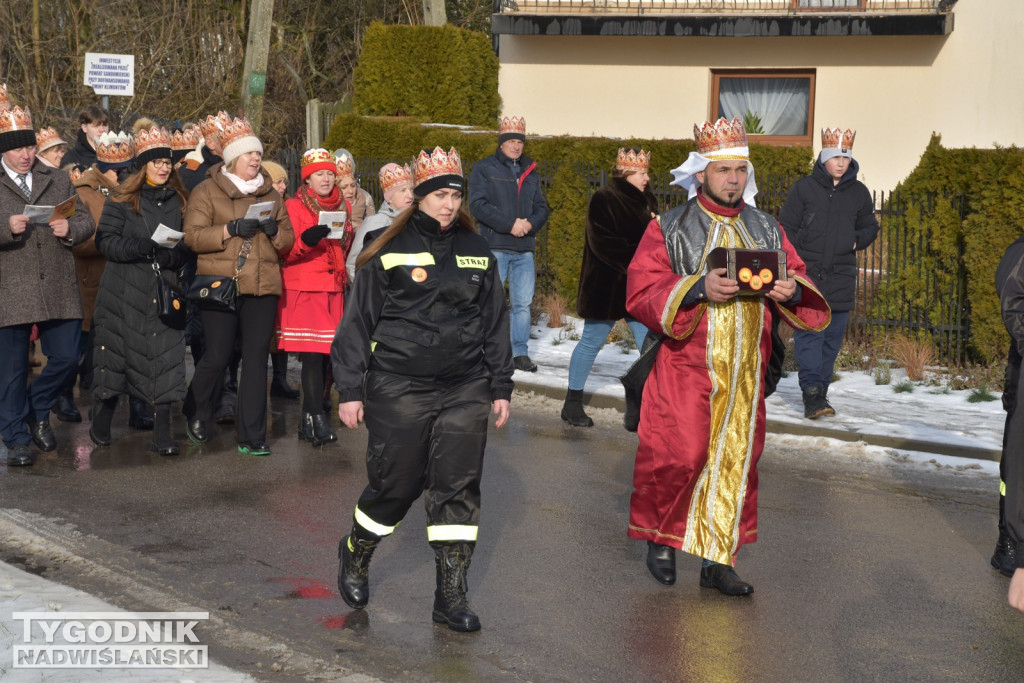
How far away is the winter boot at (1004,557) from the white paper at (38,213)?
18.8 ft

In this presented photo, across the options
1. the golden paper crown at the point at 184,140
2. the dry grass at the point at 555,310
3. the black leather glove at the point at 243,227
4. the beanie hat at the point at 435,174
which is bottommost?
the dry grass at the point at 555,310

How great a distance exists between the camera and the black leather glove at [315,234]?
8953 mm

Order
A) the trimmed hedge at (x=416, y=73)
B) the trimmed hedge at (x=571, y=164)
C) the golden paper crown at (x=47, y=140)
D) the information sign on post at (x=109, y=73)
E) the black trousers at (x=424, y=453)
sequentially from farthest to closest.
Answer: the trimmed hedge at (x=416, y=73) → the information sign on post at (x=109, y=73) → the trimmed hedge at (x=571, y=164) → the golden paper crown at (x=47, y=140) → the black trousers at (x=424, y=453)

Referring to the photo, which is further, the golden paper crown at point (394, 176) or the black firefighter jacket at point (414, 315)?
the golden paper crown at point (394, 176)

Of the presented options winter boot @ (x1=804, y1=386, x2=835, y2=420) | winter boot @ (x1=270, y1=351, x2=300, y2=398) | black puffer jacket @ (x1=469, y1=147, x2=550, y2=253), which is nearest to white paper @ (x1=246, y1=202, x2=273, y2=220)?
winter boot @ (x1=270, y1=351, x2=300, y2=398)

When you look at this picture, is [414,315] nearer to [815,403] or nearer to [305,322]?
[305,322]

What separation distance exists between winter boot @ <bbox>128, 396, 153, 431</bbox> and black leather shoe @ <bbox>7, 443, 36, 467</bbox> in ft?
3.88

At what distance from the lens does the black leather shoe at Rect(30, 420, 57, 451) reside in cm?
894

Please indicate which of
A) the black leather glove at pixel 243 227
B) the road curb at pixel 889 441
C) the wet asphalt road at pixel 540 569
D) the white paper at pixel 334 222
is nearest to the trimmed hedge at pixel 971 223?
the road curb at pixel 889 441

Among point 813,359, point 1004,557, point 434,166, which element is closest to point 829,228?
point 813,359

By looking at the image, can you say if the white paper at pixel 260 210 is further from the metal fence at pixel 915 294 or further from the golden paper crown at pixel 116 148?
the metal fence at pixel 915 294

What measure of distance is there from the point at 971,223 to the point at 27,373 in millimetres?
8206

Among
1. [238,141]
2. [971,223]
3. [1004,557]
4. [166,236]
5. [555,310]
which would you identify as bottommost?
[1004,557]

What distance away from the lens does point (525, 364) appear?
12.3 m
